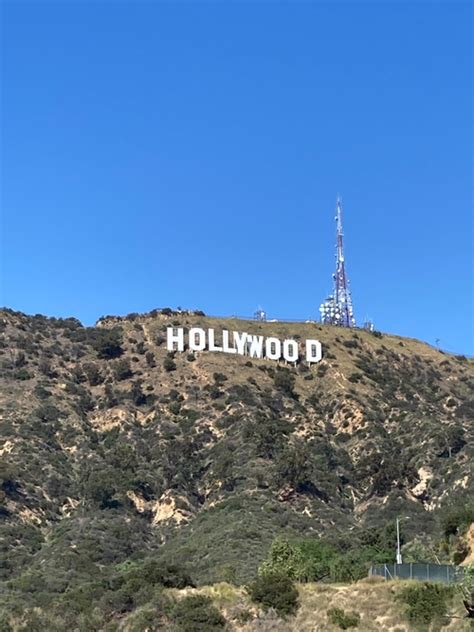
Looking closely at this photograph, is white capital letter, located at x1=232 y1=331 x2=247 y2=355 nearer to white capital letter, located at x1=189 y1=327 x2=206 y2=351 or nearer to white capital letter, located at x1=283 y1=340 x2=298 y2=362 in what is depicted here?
white capital letter, located at x1=189 y1=327 x2=206 y2=351

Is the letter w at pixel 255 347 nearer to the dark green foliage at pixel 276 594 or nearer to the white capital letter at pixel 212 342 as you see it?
the white capital letter at pixel 212 342

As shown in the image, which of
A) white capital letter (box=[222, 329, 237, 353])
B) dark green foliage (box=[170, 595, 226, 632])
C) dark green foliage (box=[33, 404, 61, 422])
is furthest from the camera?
white capital letter (box=[222, 329, 237, 353])

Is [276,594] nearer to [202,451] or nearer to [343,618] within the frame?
[343,618]

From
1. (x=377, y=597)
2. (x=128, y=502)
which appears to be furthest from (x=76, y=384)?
(x=377, y=597)

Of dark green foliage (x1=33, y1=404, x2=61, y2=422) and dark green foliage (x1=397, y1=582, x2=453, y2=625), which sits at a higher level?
dark green foliage (x1=33, y1=404, x2=61, y2=422)

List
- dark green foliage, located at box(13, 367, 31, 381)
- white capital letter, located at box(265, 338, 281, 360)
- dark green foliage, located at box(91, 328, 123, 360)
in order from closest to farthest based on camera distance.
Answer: dark green foliage, located at box(13, 367, 31, 381), dark green foliage, located at box(91, 328, 123, 360), white capital letter, located at box(265, 338, 281, 360)

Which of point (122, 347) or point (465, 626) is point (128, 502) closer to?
point (122, 347)

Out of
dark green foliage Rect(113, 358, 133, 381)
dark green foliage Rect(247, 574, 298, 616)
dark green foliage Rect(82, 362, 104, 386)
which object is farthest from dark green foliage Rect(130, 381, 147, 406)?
dark green foliage Rect(247, 574, 298, 616)
